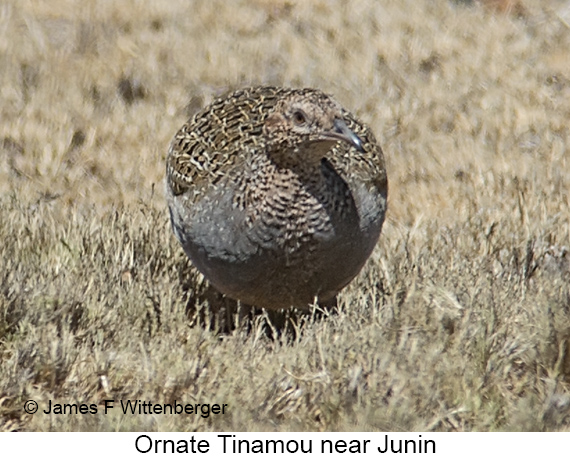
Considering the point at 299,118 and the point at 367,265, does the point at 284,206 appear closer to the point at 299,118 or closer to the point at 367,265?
the point at 299,118

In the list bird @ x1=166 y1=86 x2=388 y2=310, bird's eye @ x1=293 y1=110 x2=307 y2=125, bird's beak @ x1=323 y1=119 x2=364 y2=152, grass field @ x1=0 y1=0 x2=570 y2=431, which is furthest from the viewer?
bird @ x1=166 y1=86 x2=388 y2=310

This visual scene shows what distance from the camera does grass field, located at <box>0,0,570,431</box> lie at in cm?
421

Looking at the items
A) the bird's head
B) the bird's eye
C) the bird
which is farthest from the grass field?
the bird's eye

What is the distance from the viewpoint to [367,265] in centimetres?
563

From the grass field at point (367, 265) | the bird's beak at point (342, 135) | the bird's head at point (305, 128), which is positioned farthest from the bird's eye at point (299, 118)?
the grass field at point (367, 265)

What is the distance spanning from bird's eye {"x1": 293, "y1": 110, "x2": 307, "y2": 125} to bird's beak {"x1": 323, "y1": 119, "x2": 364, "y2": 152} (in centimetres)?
12

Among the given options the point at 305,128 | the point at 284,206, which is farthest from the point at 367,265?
the point at 305,128

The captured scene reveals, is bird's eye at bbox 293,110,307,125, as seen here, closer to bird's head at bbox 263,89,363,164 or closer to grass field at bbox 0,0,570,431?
bird's head at bbox 263,89,363,164

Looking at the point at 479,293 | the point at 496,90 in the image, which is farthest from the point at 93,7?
the point at 479,293

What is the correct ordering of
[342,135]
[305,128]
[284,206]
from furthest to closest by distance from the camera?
[284,206] < [305,128] < [342,135]

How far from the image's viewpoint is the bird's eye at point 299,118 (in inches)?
176

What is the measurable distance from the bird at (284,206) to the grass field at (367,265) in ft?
0.76

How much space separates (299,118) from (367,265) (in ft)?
4.43

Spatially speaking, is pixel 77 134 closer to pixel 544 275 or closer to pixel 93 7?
pixel 93 7
